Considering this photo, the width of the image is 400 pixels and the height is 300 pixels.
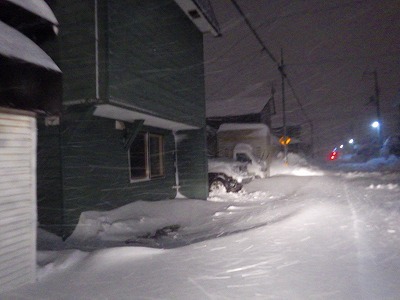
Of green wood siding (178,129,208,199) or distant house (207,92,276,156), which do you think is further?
distant house (207,92,276,156)

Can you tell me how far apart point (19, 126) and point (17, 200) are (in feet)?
3.28

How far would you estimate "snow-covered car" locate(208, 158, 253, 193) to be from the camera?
14.3 m

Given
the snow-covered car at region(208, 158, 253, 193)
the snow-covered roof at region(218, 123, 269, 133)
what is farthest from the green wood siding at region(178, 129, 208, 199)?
the snow-covered roof at region(218, 123, 269, 133)

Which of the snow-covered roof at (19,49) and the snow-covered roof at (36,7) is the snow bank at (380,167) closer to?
the snow-covered roof at (36,7)

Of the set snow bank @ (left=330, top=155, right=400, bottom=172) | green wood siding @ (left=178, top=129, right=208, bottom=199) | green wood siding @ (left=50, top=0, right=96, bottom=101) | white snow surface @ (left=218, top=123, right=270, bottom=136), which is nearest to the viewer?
green wood siding @ (left=50, top=0, right=96, bottom=101)

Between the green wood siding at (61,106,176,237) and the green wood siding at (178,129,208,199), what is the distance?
2802 mm

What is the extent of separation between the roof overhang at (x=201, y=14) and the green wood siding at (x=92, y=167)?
15.2 ft

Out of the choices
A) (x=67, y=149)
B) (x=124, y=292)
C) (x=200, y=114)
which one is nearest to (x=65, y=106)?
(x=67, y=149)

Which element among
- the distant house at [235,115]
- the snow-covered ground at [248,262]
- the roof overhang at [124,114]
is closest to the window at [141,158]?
the roof overhang at [124,114]

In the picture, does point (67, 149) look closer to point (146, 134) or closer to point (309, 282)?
point (146, 134)

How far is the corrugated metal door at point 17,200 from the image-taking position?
4.16m

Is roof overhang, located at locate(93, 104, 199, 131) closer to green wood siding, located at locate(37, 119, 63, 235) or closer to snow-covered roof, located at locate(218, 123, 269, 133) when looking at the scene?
green wood siding, located at locate(37, 119, 63, 235)

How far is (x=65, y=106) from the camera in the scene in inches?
291

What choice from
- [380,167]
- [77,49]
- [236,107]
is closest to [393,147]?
[380,167]
